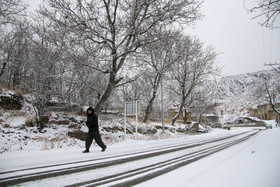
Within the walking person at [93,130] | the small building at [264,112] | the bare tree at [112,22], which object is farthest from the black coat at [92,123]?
the small building at [264,112]

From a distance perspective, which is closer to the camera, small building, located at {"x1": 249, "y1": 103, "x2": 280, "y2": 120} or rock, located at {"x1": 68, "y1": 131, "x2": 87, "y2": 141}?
rock, located at {"x1": 68, "y1": 131, "x2": 87, "y2": 141}

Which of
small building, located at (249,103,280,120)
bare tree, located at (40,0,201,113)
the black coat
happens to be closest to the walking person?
the black coat

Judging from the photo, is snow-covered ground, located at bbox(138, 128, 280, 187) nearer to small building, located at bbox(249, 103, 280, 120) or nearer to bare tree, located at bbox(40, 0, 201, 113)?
bare tree, located at bbox(40, 0, 201, 113)

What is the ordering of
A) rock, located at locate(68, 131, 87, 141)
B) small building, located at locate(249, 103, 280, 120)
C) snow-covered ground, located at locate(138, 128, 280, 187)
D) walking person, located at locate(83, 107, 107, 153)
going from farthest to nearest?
1. small building, located at locate(249, 103, 280, 120)
2. rock, located at locate(68, 131, 87, 141)
3. walking person, located at locate(83, 107, 107, 153)
4. snow-covered ground, located at locate(138, 128, 280, 187)

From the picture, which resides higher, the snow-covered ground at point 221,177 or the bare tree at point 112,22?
the bare tree at point 112,22

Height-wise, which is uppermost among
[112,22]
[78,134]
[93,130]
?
[112,22]

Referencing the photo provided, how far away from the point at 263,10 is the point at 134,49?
6195 millimetres

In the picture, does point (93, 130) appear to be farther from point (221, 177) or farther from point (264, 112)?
point (264, 112)

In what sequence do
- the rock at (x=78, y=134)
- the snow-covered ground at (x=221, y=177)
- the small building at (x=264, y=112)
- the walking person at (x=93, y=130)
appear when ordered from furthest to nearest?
1. the small building at (x=264, y=112)
2. the rock at (x=78, y=134)
3. the walking person at (x=93, y=130)
4. the snow-covered ground at (x=221, y=177)

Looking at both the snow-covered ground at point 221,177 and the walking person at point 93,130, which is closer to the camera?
the snow-covered ground at point 221,177

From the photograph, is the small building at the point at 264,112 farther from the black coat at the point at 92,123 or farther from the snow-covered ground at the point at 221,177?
the black coat at the point at 92,123

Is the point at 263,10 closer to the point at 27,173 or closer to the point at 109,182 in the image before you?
the point at 109,182

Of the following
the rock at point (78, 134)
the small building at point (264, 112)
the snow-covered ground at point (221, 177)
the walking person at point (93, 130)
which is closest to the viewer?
the snow-covered ground at point (221, 177)

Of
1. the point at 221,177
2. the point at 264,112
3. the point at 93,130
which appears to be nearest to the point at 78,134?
the point at 93,130
